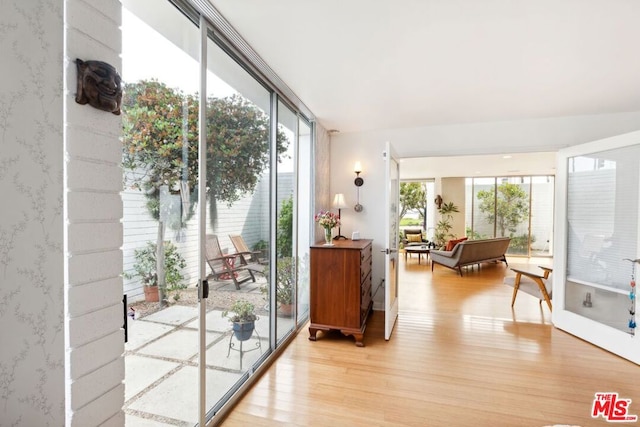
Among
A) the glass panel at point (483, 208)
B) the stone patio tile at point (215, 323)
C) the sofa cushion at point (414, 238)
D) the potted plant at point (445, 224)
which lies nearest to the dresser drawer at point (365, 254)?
the stone patio tile at point (215, 323)

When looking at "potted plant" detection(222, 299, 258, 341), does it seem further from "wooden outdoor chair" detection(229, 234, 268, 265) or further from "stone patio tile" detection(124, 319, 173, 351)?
"stone patio tile" detection(124, 319, 173, 351)

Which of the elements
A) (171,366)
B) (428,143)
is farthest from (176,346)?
(428,143)

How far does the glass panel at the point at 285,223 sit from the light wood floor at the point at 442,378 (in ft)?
1.06

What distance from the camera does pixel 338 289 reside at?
3160 millimetres

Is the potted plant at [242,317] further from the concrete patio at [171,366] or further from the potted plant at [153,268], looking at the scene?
the potted plant at [153,268]

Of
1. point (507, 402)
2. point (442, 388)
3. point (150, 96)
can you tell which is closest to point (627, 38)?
point (507, 402)

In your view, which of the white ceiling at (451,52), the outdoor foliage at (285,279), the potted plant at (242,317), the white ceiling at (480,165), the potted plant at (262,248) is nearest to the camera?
the white ceiling at (451,52)

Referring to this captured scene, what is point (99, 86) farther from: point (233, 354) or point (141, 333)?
point (233, 354)

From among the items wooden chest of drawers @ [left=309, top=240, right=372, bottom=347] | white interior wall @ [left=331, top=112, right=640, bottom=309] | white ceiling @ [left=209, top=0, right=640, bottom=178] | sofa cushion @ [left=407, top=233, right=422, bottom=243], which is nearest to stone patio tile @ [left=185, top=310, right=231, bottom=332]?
wooden chest of drawers @ [left=309, top=240, right=372, bottom=347]

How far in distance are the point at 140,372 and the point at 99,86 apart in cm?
124

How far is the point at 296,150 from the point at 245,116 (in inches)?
41.1

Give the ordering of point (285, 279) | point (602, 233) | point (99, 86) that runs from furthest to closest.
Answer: point (602, 233) → point (285, 279) → point (99, 86)

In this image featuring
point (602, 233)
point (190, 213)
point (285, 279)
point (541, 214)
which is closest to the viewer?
point (190, 213)

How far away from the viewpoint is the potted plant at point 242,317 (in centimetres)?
214
